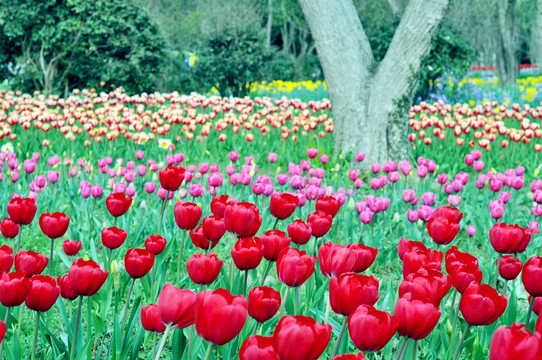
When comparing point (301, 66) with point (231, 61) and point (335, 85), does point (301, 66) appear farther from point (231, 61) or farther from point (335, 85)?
point (335, 85)

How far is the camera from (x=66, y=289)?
1600mm

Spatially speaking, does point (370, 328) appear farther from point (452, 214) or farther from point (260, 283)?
point (452, 214)

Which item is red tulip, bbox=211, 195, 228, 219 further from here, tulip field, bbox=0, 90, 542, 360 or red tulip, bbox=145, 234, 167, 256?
red tulip, bbox=145, 234, 167, 256

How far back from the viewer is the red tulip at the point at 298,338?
992 mm

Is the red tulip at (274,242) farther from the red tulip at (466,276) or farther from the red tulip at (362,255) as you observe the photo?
the red tulip at (466,276)

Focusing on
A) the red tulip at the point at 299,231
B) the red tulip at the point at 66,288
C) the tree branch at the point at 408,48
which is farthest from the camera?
the tree branch at the point at 408,48

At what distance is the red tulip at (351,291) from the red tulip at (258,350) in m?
0.35

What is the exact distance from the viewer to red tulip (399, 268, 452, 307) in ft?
4.43

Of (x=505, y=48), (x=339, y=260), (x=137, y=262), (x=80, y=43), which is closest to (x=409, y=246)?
(x=339, y=260)

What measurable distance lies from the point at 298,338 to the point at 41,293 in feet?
2.64

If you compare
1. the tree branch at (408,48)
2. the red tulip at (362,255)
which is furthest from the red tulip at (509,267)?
the tree branch at (408,48)

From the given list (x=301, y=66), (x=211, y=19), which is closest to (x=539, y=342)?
(x=211, y=19)

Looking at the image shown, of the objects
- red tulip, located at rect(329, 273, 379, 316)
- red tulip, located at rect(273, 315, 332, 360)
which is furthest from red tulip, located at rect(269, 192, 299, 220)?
red tulip, located at rect(273, 315, 332, 360)

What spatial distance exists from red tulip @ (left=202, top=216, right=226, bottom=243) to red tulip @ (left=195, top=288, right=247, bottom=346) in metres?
0.76
